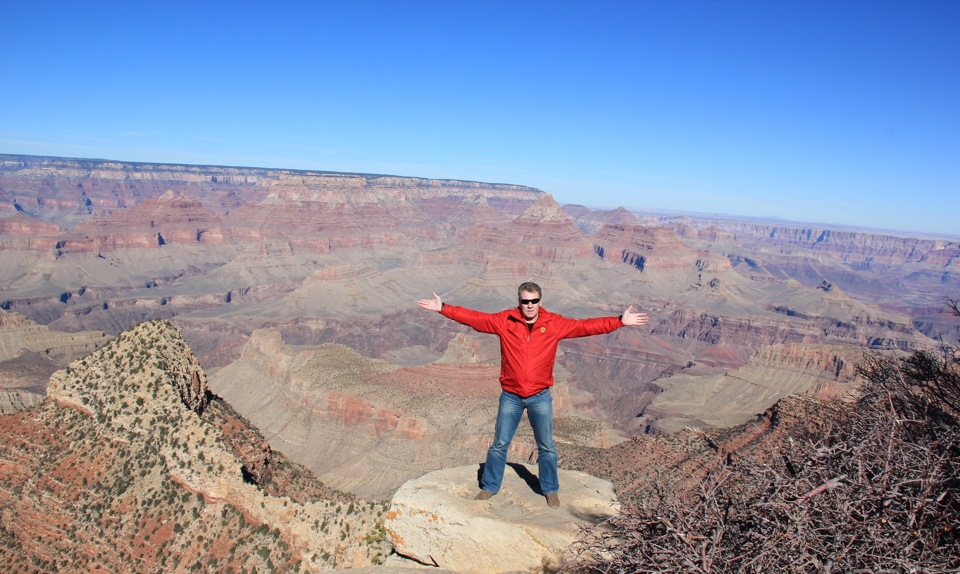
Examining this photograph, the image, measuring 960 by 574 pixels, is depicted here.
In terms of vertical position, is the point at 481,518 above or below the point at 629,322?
below

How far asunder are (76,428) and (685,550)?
25585 mm

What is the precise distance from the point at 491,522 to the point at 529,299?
3791 mm

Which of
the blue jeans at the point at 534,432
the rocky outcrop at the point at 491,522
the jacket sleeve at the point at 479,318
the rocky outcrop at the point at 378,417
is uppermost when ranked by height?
the jacket sleeve at the point at 479,318

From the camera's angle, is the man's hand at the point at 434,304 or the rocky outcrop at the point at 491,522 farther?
the man's hand at the point at 434,304

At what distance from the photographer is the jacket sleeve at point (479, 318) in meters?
9.79

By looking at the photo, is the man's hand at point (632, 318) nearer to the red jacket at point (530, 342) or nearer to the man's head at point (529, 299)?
the red jacket at point (530, 342)

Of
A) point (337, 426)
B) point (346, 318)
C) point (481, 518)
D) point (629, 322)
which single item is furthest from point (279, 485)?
point (346, 318)

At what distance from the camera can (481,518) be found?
949 centimetres

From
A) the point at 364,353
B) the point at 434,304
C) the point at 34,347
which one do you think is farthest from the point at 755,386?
the point at 34,347

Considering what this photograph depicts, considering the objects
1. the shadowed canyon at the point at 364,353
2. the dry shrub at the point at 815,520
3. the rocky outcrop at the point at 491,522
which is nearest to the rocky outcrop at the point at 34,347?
the shadowed canyon at the point at 364,353

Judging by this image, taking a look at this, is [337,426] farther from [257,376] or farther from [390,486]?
[257,376]

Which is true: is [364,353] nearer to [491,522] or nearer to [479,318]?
[479,318]

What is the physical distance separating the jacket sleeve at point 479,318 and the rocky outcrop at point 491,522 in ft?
Answer: 10.4

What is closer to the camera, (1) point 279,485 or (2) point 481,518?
(2) point 481,518
